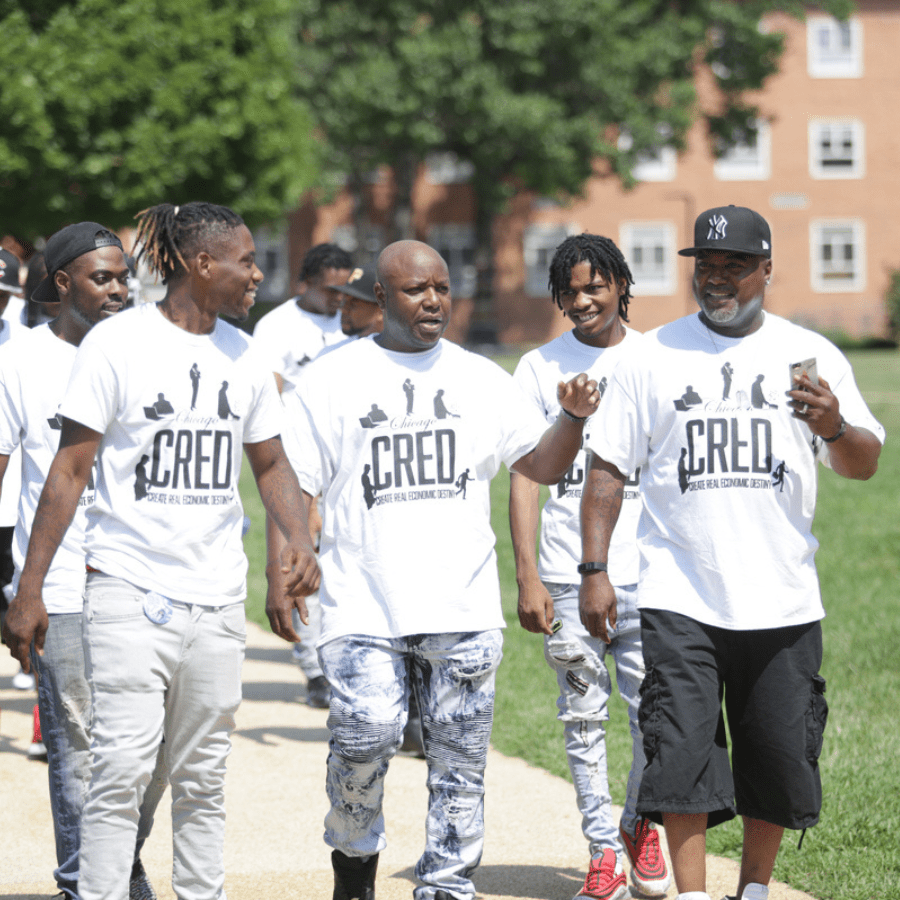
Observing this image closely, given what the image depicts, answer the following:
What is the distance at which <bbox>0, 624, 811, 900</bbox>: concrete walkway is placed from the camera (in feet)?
16.3

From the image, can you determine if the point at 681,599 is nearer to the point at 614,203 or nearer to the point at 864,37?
the point at 614,203

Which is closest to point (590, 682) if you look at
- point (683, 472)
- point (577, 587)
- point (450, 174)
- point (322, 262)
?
point (577, 587)

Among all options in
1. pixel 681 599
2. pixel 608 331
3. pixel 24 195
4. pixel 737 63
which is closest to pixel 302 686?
pixel 608 331

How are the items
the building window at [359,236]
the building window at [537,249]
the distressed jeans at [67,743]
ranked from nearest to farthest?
1. the distressed jeans at [67,743]
2. the building window at [359,236]
3. the building window at [537,249]

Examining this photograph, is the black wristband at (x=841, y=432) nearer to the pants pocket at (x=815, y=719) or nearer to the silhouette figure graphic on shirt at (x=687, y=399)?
the silhouette figure graphic on shirt at (x=687, y=399)

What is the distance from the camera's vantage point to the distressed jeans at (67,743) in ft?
14.5

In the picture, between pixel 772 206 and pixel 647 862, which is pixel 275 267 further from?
pixel 647 862

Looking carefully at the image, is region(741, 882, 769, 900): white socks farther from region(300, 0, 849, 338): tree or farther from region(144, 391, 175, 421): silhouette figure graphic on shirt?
region(300, 0, 849, 338): tree

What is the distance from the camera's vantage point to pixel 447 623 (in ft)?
→ 13.6

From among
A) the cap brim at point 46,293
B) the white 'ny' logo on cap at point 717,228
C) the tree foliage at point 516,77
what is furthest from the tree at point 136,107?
the white 'ny' logo on cap at point 717,228

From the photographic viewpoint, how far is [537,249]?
46.8 metres

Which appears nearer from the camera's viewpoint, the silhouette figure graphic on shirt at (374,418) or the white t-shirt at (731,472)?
the white t-shirt at (731,472)

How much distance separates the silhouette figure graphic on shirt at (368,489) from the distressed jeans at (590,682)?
3.63ft

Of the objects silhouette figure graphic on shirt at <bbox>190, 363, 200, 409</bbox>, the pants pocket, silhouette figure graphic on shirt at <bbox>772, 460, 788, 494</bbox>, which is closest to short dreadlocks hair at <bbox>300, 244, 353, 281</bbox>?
silhouette figure graphic on shirt at <bbox>190, 363, 200, 409</bbox>
